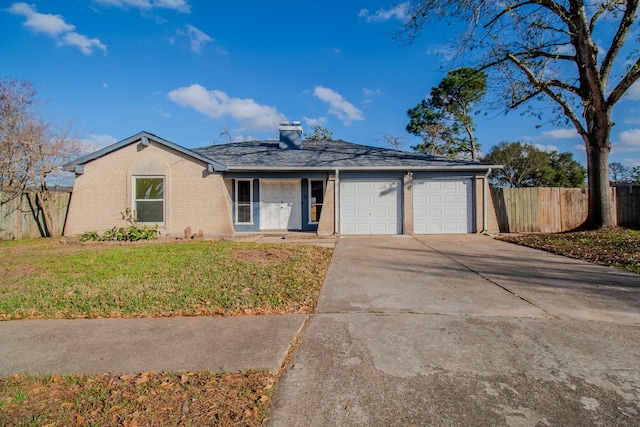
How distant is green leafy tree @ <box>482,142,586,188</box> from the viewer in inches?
1257

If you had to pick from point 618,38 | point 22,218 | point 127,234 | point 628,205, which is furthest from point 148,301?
point 628,205

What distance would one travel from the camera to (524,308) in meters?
4.20

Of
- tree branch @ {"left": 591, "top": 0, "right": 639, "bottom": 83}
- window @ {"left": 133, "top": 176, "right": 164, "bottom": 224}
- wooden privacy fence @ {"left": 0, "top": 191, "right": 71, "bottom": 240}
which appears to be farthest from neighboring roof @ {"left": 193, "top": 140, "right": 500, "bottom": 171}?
wooden privacy fence @ {"left": 0, "top": 191, "right": 71, "bottom": 240}

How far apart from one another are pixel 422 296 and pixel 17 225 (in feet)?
49.6

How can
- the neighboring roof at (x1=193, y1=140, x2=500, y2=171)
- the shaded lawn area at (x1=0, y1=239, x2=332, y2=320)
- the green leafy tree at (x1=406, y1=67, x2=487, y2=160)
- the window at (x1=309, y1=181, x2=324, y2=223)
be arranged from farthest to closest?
the green leafy tree at (x1=406, y1=67, x2=487, y2=160)
the window at (x1=309, y1=181, x2=324, y2=223)
the neighboring roof at (x1=193, y1=140, x2=500, y2=171)
the shaded lawn area at (x1=0, y1=239, x2=332, y2=320)

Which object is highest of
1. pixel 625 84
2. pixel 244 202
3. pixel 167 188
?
pixel 625 84

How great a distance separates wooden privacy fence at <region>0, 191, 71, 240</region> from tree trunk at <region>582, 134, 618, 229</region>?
21.0 meters

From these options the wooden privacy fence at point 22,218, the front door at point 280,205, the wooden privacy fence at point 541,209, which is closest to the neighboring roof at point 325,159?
the front door at point 280,205

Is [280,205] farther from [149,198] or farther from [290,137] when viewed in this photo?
[149,198]

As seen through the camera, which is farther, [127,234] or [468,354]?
[127,234]

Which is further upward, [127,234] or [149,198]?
[149,198]

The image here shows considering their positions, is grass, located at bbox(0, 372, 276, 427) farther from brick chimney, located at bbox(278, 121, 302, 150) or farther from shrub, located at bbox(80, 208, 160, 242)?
brick chimney, located at bbox(278, 121, 302, 150)

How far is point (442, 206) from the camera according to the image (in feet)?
43.1

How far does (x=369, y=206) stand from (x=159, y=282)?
912cm
